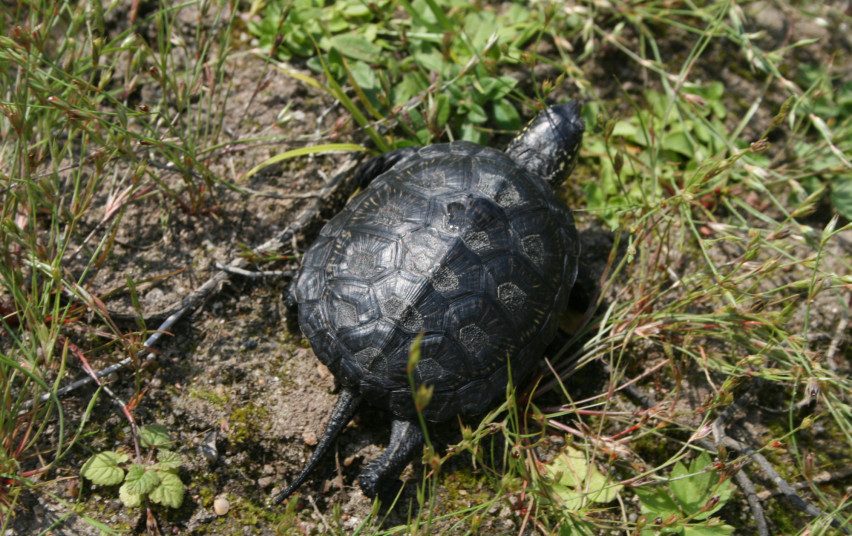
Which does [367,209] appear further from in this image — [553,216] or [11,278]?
[11,278]

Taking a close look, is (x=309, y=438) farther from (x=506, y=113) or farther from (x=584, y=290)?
(x=506, y=113)

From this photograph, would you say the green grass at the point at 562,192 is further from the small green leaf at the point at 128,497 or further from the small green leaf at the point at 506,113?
the small green leaf at the point at 128,497

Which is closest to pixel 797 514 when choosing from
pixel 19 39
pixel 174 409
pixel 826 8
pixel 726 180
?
pixel 726 180

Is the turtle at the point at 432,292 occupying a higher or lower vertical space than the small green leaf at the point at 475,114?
lower

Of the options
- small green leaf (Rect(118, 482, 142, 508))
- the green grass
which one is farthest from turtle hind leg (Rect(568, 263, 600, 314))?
small green leaf (Rect(118, 482, 142, 508))

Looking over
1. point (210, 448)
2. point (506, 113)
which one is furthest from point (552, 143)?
point (210, 448)

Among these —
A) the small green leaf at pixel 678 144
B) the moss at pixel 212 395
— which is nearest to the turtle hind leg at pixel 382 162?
the moss at pixel 212 395

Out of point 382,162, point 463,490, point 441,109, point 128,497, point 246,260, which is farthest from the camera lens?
point 441,109

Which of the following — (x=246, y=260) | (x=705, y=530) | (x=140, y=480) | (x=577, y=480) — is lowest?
(x=705, y=530)
